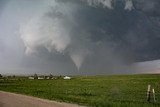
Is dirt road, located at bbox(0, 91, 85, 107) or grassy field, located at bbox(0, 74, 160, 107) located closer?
dirt road, located at bbox(0, 91, 85, 107)

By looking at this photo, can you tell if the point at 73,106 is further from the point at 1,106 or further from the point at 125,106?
the point at 1,106

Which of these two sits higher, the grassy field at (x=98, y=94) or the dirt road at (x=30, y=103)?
the grassy field at (x=98, y=94)

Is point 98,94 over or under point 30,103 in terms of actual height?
over

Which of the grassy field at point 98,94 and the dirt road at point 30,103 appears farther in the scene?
the grassy field at point 98,94

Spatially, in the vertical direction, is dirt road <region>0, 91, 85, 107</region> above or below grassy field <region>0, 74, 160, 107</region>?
below

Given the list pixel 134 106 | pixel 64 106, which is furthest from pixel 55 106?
pixel 134 106

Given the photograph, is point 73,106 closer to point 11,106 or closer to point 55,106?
point 55,106

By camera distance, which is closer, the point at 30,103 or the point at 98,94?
the point at 30,103

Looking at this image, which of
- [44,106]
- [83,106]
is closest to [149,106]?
[83,106]

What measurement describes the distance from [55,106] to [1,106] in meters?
5.81

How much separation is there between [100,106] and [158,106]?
565 cm

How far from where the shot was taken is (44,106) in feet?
100

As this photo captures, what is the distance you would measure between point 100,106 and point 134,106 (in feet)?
10.8

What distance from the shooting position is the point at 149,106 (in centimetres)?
3006
